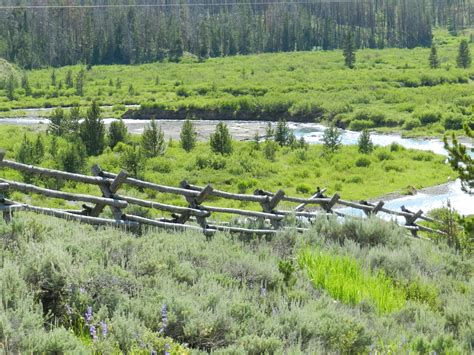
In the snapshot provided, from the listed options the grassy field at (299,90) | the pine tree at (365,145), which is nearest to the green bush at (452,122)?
the grassy field at (299,90)

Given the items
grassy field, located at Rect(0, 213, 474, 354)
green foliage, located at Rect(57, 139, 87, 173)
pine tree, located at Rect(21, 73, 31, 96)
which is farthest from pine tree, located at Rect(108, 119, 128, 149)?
pine tree, located at Rect(21, 73, 31, 96)

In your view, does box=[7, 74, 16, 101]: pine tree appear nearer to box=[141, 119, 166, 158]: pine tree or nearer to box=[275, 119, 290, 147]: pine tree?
box=[275, 119, 290, 147]: pine tree

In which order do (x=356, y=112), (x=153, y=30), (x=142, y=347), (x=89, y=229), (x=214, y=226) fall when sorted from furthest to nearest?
(x=153, y=30) → (x=356, y=112) → (x=214, y=226) → (x=89, y=229) → (x=142, y=347)

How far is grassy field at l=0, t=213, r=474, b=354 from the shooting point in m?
4.91

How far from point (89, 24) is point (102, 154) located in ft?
252

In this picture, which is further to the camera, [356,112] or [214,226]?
[356,112]

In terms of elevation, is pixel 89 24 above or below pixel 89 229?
above

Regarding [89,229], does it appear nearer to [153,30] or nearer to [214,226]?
[214,226]

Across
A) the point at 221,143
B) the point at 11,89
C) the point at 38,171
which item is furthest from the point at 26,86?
the point at 38,171

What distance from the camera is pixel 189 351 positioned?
4.72 metres

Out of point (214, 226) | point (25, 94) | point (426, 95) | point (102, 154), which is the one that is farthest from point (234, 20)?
point (214, 226)

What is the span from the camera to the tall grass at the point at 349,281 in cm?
683

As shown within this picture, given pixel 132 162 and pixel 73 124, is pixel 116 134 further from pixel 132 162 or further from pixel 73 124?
pixel 132 162

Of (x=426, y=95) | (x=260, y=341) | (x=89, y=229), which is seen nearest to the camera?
(x=260, y=341)
